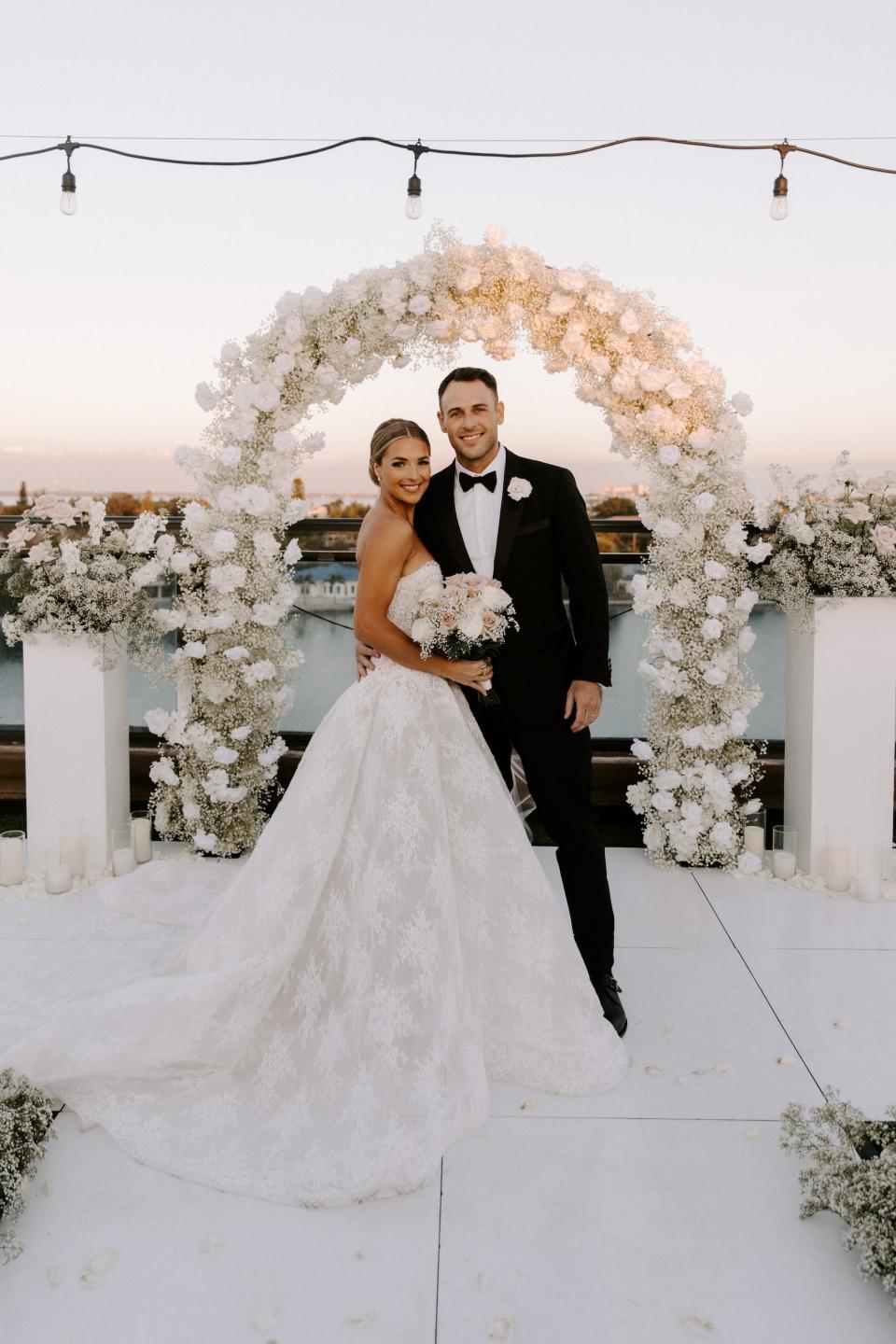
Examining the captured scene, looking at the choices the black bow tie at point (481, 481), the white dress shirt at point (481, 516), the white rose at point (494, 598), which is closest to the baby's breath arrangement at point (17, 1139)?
the white rose at point (494, 598)

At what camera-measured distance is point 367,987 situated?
102 inches

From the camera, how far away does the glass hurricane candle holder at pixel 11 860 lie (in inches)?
166

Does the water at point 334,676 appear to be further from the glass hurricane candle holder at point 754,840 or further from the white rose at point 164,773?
the glass hurricane candle holder at point 754,840

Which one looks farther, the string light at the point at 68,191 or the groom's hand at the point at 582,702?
the string light at the point at 68,191

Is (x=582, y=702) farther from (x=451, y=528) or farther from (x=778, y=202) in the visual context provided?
(x=778, y=202)

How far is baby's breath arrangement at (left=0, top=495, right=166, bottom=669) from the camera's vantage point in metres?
4.39

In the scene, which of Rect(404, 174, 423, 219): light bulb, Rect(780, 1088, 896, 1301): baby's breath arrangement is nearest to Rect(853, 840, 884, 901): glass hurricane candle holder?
Rect(780, 1088, 896, 1301): baby's breath arrangement

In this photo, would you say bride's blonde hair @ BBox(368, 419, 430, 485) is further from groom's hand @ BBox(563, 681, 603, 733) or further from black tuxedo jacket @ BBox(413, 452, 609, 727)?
groom's hand @ BBox(563, 681, 603, 733)

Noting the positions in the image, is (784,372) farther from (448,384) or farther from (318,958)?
(318,958)

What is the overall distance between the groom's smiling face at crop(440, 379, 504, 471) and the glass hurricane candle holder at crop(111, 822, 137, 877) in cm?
241

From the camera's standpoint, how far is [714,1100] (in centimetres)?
263

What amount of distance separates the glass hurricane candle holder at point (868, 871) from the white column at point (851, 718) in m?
0.09

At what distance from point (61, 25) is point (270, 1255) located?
6073 millimetres

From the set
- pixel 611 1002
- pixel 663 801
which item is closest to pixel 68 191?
pixel 663 801
